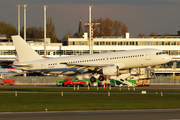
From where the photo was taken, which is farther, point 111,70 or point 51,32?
point 51,32

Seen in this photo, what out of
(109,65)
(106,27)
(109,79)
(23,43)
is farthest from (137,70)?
(106,27)

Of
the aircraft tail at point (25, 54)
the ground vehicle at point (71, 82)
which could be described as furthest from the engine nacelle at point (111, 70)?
the aircraft tail at point (25, 54)

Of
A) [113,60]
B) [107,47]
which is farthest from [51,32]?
[113,60]

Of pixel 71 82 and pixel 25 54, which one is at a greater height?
pixel 25 54

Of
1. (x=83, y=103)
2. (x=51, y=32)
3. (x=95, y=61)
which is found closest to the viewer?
(x=83, y=103)

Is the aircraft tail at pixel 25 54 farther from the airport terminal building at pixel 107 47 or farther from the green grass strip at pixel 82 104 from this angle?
the airport terminal building at pixel 107 47

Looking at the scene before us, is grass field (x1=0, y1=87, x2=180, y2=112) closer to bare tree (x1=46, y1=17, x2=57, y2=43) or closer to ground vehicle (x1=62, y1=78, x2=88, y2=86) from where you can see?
ground vehicle (x1=62, y1=78, x2=88, y2=86)

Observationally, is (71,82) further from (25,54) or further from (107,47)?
(107,47)

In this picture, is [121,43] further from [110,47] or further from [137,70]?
[137,70]

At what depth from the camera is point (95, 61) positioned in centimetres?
6475

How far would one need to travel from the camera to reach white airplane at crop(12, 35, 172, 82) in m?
61.9

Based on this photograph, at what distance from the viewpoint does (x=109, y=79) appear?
75625 millimetres

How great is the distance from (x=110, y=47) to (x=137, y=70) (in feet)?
150

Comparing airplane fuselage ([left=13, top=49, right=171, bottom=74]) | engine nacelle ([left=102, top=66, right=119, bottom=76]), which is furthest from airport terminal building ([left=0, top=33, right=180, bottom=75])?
engine nacelle ([left=102, top=66, right=119, bottom=76])
